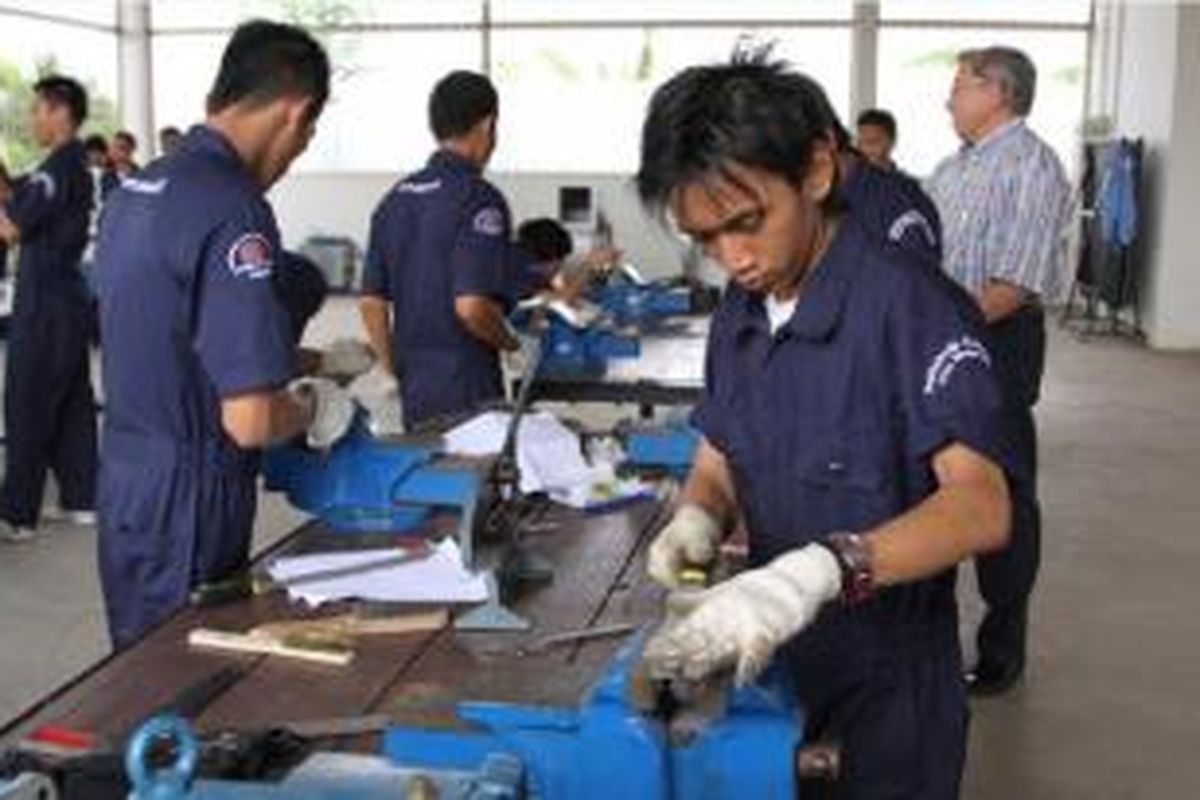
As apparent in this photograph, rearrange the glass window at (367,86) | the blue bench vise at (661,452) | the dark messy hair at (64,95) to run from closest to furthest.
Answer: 1. the blue bench vise at (661,452)
2. the dark messy hair at (64,95)
3. the glass window at (367,86)

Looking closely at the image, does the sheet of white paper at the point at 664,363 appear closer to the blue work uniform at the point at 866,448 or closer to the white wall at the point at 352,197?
the blue work uniform at the point at 866,448

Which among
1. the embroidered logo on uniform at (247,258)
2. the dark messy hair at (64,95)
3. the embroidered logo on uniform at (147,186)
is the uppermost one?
the dark messy hair at (64,95)

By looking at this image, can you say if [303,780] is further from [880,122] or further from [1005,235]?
[880,122]

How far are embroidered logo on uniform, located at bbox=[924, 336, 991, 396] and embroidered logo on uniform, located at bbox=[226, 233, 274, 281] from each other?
87 centimetres

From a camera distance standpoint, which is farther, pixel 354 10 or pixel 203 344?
pixel 354 10

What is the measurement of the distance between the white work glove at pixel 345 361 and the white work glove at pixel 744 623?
1309 mm

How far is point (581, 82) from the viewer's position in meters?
11.1

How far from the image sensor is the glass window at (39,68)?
9.33 meters

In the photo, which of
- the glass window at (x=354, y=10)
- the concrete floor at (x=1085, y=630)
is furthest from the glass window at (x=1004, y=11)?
the concrete floor at (x=1085, y=630)

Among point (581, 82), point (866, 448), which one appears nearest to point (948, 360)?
point (866, 448)

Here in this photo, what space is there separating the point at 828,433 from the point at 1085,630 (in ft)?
8.26

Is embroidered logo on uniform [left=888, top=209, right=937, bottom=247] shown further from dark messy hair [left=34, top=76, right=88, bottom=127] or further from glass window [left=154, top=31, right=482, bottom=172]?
glass window [left=154, top=31, right=482, bottom=172]

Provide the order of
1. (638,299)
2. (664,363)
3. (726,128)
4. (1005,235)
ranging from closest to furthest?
(726,128) < (1005,235) < (664,363) < (638,299)

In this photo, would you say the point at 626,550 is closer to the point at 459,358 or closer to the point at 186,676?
the point at 186,676
